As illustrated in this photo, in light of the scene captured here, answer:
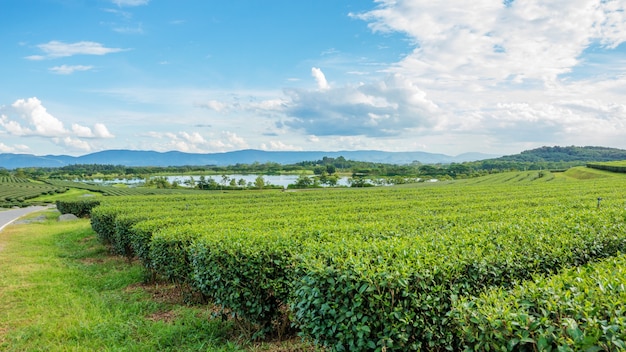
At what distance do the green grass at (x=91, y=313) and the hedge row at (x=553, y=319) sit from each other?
418 cm

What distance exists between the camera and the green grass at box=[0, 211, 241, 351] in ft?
21.1

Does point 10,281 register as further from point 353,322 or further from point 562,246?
point 562,246

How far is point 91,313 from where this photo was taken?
7.73 metres

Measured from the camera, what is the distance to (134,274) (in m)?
11.1

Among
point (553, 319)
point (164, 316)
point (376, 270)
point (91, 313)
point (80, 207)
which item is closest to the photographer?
point (553, 319)

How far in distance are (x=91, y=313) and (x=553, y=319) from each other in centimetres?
823

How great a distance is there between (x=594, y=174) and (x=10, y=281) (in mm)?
71487

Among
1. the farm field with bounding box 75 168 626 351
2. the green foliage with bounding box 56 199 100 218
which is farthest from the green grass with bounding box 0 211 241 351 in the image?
the green foliage with bounding box 56 199 100 218

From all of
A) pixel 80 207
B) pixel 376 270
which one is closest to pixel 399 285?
pixel 376 270

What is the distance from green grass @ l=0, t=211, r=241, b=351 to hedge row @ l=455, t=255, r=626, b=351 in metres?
4.18

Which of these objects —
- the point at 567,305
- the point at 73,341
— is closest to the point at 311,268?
the point at 567,305

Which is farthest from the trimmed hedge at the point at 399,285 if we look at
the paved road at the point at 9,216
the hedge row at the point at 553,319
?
the paved road at the point at 9,216

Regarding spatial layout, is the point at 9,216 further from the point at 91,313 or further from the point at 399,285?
the point at 399,285

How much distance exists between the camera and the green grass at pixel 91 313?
21.1 ft
